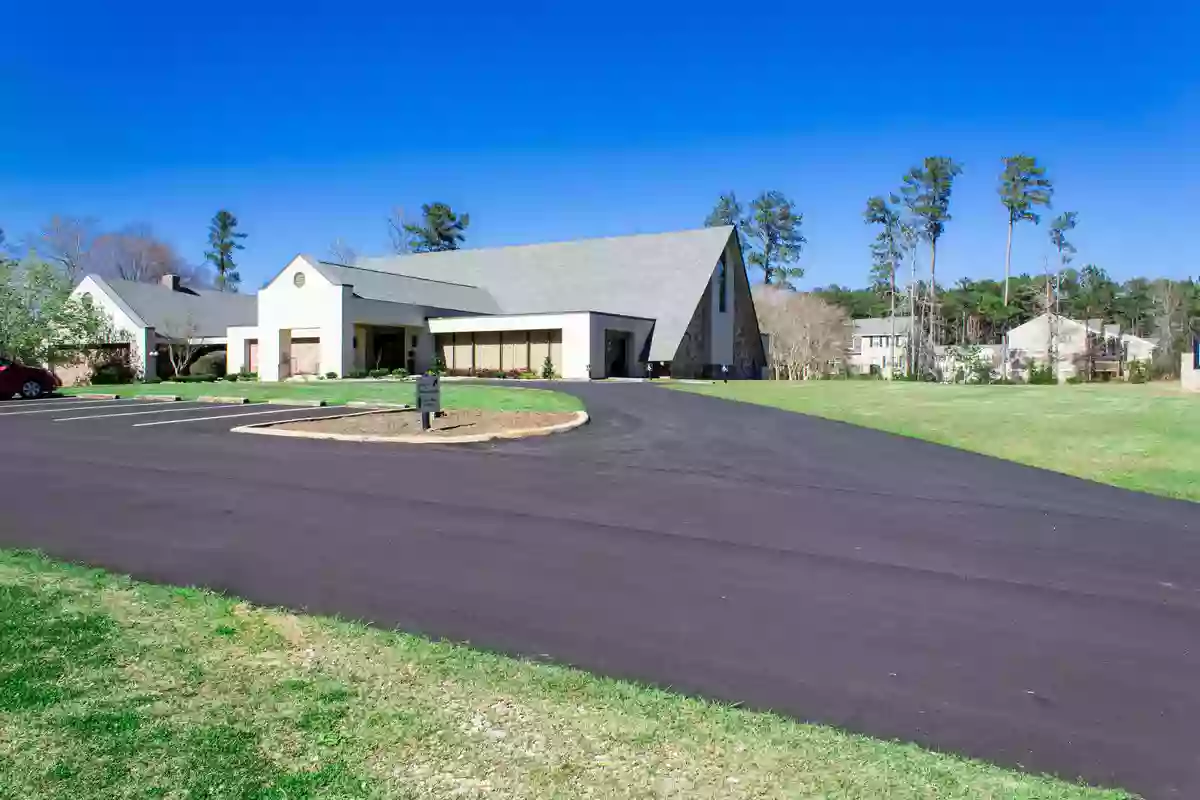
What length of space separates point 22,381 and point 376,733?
2759cm

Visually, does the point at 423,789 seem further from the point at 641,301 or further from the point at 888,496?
the point at 641,301

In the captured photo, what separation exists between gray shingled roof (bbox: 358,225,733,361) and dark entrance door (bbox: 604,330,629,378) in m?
1.40

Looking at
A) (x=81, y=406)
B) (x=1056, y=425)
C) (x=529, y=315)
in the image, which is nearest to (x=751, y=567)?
(x=1056, y=425)

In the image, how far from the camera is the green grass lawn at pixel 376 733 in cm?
295

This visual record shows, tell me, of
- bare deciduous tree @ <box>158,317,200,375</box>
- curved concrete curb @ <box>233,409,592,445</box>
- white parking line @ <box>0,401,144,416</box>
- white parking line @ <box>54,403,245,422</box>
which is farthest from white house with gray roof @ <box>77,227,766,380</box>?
curved concrete curb @ <box>233,409,592,445</box>

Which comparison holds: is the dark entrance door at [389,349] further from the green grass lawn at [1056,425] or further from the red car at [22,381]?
the green grass lawn at [1056,425]

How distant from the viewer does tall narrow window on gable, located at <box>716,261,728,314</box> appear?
46522 millimetres

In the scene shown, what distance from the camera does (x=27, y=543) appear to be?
662 centimetres

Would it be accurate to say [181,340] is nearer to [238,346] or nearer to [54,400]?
[238,346]

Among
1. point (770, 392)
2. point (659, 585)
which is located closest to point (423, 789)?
point (659, 585)

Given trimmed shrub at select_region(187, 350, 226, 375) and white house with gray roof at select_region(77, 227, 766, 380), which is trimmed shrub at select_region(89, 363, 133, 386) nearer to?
white house with gray roof at select_region(77, 227, 766, 380)

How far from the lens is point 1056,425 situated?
17.1m

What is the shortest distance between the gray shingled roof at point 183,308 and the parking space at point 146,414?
21006 millimetres

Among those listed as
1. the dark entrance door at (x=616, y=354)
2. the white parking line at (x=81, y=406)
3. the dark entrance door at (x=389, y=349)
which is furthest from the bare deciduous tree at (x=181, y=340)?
the dark entrance door at (x=616, y=354)
